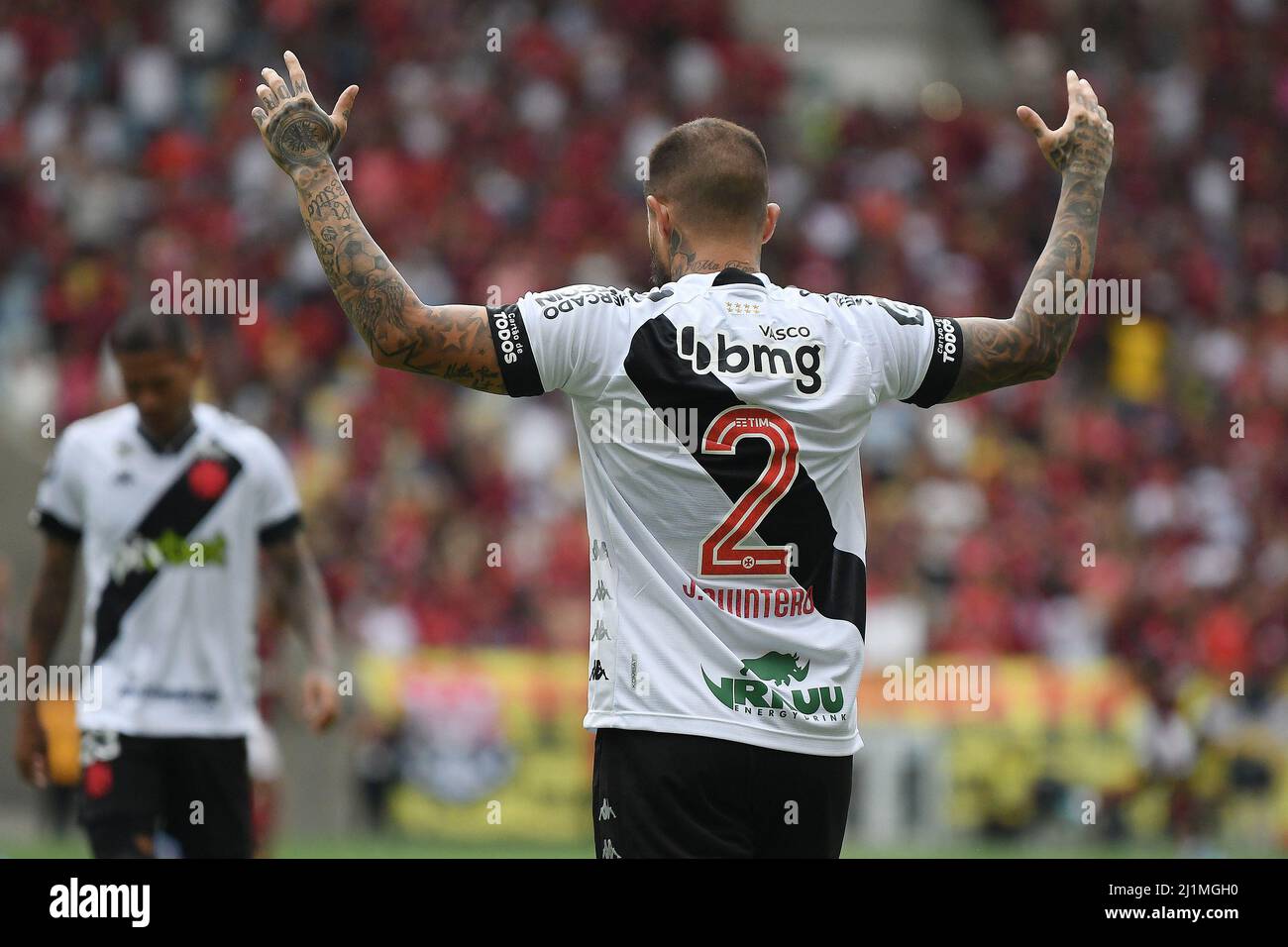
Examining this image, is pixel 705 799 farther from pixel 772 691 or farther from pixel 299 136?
pixel 299 136

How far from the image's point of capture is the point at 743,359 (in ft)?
13.9

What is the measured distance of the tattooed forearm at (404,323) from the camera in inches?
163

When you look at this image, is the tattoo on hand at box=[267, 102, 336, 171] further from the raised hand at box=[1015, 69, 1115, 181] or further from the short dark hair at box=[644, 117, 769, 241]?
the raised hand at box=[1015, 69, 1115, 181]

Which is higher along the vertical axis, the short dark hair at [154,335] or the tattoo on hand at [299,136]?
the tattoo on hand at [299,136]

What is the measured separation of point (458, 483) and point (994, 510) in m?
4.89

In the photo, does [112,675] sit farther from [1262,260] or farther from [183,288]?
[1262,260]

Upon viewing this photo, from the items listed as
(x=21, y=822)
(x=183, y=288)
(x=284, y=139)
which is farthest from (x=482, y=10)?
(x=284, y=139)

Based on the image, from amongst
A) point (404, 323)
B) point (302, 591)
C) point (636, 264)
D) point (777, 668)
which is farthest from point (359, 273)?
point (636, 264)

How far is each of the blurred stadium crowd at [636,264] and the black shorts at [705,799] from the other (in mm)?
10455

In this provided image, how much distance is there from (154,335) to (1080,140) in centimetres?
344

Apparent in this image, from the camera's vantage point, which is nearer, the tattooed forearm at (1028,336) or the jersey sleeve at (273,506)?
the tattooed forearm at (1028,336)

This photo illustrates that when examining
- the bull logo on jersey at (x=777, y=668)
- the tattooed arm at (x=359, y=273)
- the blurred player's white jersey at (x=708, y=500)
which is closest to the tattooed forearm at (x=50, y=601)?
the tattooed arm at (x=359, y=273)

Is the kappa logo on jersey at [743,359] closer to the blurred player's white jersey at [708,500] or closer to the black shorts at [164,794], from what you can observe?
the blurred player's white jersey at [708,500]
